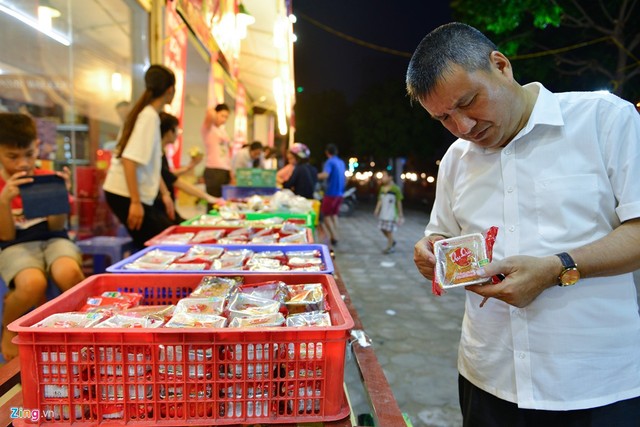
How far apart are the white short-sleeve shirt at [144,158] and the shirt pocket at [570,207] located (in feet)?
9.39

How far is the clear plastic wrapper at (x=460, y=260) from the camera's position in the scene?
1.25 metres

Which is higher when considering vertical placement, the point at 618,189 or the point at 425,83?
the point at 425,83

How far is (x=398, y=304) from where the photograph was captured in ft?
17.3

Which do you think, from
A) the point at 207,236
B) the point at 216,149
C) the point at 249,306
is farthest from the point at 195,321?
the point at 216,149

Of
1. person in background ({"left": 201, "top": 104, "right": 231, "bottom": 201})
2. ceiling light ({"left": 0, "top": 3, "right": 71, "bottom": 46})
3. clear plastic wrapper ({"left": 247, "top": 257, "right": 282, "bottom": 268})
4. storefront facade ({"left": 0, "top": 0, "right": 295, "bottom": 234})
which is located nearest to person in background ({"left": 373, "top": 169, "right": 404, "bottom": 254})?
person in background ({"left": 201, "top": 104, "right": 231, "bottom": 201})

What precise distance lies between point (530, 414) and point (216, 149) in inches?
239

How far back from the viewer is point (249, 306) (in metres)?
1.53

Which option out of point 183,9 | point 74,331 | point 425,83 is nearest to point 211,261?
point 74,331

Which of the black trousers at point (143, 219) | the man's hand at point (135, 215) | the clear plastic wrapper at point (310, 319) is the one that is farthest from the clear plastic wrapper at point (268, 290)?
the black trousers at point (143, 219)

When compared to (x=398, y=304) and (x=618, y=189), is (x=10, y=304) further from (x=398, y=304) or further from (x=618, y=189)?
(x=398, y=304)

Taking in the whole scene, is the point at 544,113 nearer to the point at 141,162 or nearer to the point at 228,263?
the point at 228,263

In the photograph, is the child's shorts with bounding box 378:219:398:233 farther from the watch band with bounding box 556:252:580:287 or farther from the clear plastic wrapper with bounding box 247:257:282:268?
the watch band with bounding box 556:252:580:287

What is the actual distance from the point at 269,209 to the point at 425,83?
337 centimetres

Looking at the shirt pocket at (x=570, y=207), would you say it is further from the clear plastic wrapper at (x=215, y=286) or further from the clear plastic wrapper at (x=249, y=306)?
the clear plastic wrapper at (x=215, y=286)
